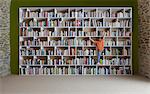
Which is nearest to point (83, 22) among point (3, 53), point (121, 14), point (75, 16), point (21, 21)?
point (75, 16)

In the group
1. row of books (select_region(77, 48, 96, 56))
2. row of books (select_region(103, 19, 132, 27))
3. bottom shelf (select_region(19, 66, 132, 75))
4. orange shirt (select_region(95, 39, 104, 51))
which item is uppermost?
row of books (select_region(103, 19, 132, 27))

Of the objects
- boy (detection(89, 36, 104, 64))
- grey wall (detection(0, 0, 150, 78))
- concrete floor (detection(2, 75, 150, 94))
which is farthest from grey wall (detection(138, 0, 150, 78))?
boy (detection(89, 36, 104, 64))

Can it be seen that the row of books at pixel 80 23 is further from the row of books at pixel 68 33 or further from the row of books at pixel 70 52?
the row of books at pixel 70 52

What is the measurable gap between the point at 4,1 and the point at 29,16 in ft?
3.15

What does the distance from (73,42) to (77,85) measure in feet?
8.60

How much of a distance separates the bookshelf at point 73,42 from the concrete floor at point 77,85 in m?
0.74

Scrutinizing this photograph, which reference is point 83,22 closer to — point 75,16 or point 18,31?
point 75,16

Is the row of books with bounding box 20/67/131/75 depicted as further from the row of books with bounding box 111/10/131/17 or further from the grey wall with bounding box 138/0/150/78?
the row of books with bounding box 111/10/131/17

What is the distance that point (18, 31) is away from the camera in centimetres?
1078

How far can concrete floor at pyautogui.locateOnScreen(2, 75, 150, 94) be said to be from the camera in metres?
7.33

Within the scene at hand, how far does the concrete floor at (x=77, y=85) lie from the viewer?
24.1 feet

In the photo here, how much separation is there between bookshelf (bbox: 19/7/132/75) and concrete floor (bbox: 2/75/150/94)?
29.3 inches

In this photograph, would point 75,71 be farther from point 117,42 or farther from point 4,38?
point 4,38

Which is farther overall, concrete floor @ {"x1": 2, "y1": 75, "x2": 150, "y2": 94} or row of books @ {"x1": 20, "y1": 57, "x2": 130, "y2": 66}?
row of books @ {"x1": 20, "y1": 57, "x2": 130, "y2": 66}
